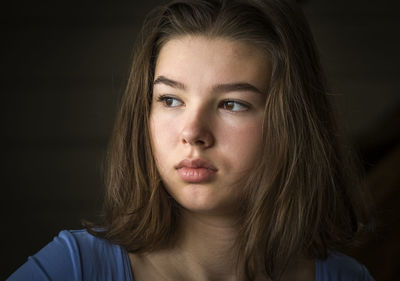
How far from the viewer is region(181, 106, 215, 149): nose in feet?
3.29

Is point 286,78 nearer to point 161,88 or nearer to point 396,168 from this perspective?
point 161,88

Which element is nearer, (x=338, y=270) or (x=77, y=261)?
(x=77, y=261)

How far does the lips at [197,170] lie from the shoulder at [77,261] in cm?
25

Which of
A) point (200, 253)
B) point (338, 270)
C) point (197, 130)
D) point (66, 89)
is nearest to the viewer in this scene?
point (197, 130)

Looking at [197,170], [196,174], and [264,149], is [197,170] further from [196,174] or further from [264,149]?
[264,149]

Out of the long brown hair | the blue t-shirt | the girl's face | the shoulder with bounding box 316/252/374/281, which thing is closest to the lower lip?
the girl's face

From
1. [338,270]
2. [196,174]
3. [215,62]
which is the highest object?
[215,62]

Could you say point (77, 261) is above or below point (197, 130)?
below

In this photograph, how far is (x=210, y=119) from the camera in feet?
3.39

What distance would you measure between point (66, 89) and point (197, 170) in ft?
5.53

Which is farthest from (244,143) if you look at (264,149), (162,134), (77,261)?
(77,261)

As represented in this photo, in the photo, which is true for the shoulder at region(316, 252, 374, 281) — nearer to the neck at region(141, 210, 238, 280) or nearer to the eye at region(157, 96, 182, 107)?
the neck at region(141, 210, 238, 280)

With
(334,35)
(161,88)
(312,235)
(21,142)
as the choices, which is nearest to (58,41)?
(21,142)

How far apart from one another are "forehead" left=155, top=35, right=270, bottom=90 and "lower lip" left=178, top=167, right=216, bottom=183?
0.58 feet
